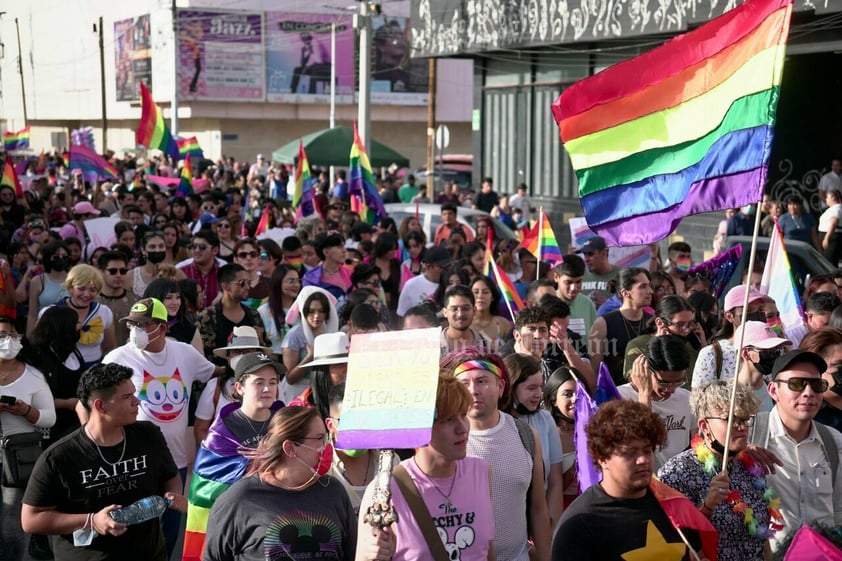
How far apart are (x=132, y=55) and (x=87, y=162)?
131ft

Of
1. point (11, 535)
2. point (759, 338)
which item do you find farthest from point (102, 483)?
point (759, 338)

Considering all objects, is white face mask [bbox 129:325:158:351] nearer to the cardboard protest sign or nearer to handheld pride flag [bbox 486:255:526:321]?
the cardboard protest sign

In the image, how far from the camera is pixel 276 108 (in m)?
55.4

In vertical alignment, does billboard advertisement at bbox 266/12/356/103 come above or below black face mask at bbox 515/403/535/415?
above

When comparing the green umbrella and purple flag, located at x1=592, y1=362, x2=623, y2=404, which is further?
the green umbrella

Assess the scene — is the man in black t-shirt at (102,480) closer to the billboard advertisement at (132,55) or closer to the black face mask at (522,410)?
the black face mask at (522,410)

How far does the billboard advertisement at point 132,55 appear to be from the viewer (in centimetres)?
5750

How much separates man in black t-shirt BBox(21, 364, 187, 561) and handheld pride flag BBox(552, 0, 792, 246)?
2.39 metres

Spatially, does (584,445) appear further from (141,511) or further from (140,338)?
(140,338)

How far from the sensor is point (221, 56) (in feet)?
175

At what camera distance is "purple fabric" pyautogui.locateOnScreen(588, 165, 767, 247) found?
5180 mm

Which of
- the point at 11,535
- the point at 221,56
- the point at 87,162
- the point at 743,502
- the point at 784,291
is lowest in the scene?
the point at 11,535

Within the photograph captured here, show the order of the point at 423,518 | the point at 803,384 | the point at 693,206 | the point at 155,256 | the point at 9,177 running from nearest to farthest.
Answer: the point at 423,518 → the point at 803,384 → the point at 693,206 → the point at 155,256 → the point at 9,177

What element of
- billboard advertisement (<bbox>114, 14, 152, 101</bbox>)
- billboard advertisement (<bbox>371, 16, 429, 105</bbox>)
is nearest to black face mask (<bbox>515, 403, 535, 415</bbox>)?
billboard advertisement (<bbox>371, 16, 429, 105</bbox>)
